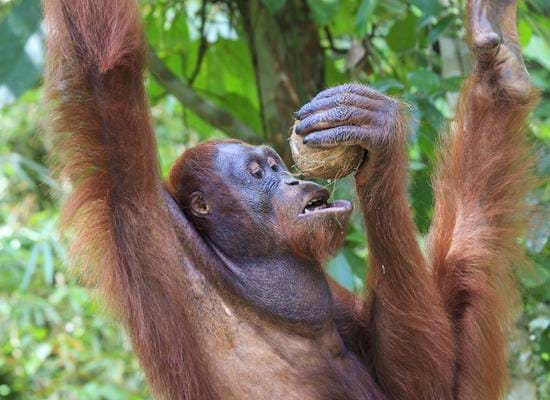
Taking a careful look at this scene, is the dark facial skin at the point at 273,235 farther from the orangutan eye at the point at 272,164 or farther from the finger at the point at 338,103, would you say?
the finger at the point at 338,103

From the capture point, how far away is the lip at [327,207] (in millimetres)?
3484

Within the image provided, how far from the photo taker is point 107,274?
328 centimetres

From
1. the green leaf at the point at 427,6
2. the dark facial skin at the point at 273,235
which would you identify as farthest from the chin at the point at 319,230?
the green leaf at the point at 427,6

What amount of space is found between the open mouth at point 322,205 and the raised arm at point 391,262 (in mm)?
74

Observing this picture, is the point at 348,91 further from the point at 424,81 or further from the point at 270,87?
the point at 270,87

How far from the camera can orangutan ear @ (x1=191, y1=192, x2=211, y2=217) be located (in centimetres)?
364

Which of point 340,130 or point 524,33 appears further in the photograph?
point 524,33

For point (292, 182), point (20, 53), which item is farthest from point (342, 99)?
point (20, 53)

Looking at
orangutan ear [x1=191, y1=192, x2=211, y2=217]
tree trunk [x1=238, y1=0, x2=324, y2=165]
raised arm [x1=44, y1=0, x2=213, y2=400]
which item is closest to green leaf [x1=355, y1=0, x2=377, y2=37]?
tree trunk [x1=238, y1=0, x2=324, y2=165]

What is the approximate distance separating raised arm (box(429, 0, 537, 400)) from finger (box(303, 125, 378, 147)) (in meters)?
0.92

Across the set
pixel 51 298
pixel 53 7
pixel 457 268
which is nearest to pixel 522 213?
pixel 457 268

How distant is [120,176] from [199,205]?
1.81ft

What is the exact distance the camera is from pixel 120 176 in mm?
3156

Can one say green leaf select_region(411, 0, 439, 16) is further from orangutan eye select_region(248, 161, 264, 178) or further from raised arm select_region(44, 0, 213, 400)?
raised arm select_region(44, 0, 213, 400)
